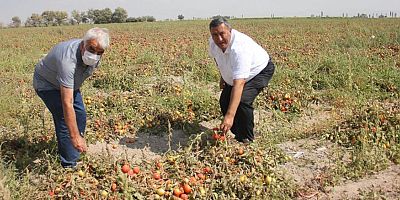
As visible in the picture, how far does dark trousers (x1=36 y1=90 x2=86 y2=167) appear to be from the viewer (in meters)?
3.39

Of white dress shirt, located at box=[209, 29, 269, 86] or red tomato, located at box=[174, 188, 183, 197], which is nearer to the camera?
red tomato, located at box=[174, 188, 183, 197]

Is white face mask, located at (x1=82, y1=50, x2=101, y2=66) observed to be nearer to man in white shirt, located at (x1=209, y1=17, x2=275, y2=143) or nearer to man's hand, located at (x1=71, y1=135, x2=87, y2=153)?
man's hand, located at (x1=71, y1=135, x2=87, y2=153)

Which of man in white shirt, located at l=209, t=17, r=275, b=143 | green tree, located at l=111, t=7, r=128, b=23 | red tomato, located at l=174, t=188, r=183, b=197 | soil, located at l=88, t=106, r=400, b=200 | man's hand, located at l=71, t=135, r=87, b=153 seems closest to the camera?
red tomato, located at l=174, t=188, r=183, b=197

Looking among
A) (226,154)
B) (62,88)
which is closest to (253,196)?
(226,154)

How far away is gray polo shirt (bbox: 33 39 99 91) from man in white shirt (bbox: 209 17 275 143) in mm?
1229

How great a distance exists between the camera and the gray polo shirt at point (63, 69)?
9.89ft

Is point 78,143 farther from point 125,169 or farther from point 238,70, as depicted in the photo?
point 238,70

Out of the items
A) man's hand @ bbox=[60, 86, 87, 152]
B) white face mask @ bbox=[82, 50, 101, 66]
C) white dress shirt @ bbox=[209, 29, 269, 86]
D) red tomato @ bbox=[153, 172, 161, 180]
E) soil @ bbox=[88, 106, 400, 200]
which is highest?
white face mask @ bbox=[82, 50, 101, 66]

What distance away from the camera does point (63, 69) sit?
3.01 metres

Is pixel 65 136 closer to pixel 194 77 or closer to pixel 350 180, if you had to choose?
pixel 350 180

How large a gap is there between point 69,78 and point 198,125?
223 centimetres

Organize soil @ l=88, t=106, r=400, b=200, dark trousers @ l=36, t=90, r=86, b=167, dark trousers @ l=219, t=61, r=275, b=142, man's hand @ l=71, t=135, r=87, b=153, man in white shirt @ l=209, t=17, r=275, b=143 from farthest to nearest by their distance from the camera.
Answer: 1. dark trousers @ l=219, t=61, r=275, b=142
2. man in white shirt @ l=209, t=17, r=275, b=143
3. dark trousers @ l=36, t=90, r=86, b=167
4. soil @ l=88, t=106, r=400, b=200
5. man's hand @ l=71, t=135, r=87, b=153

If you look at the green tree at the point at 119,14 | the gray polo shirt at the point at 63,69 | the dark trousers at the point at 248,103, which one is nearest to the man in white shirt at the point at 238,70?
the dark trousers at the point at 248,103

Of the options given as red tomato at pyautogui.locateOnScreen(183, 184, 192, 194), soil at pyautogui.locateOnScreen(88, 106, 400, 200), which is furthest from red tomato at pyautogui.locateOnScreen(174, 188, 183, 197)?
soil at pyautogui.locateOnScreen(88, 106, 400, 200)
